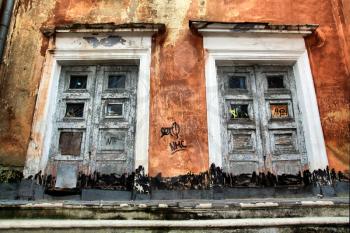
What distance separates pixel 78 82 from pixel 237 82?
253cm

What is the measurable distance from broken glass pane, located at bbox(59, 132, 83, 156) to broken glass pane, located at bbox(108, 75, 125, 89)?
0.91 meters

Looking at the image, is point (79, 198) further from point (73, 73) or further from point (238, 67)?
point (238, 67)

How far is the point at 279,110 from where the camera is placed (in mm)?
5875

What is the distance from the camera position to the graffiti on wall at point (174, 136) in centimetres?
542

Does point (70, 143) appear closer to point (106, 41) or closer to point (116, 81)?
point (116, 81)

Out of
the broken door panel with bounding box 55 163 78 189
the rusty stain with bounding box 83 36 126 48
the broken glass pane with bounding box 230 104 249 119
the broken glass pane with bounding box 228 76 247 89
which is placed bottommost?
the broken door panel with bounding box 55 163 78 189

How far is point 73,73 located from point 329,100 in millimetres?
3968

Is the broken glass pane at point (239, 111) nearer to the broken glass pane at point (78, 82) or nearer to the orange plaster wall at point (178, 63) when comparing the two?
the orange plaster wall at point (178, 63)

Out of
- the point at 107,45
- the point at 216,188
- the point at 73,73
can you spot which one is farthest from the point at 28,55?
the point at 216,188

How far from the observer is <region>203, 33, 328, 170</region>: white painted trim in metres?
5.55

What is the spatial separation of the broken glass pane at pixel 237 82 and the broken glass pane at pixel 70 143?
2.44m

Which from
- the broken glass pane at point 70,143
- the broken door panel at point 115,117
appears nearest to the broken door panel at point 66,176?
the broken glass pane at point 70,143

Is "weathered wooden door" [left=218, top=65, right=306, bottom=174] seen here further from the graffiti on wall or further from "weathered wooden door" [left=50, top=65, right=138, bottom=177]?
"weathered wooden door" [left=50, top=65, right=138, bottom=177]

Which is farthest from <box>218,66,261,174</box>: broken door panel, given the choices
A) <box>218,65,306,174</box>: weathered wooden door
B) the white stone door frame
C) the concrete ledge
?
the concrete ledge
